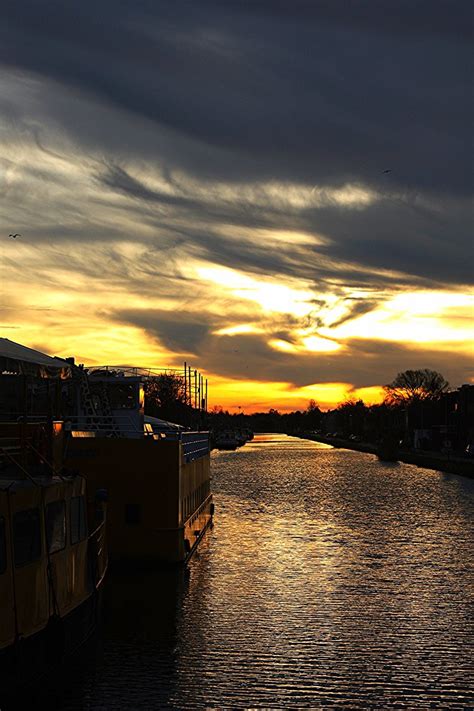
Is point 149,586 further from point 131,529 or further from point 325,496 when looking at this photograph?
point 325,496

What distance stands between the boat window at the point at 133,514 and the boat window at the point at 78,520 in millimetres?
9492

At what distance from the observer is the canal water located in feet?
65.5

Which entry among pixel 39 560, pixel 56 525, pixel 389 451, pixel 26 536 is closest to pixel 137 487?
pixel 56 525

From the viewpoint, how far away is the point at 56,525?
19281mm

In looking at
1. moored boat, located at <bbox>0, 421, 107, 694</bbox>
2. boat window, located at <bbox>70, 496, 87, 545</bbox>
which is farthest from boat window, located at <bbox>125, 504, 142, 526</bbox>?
boat window, located at <bbox>70, 496, 87, 545</bbox>

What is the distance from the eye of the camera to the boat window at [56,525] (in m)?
18.6

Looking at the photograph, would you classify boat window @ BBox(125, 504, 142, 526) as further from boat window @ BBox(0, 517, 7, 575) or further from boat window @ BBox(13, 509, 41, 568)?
boat window @ BBox(0, 517, 7, 575)

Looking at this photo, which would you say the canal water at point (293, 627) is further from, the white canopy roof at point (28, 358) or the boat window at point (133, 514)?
the white canopy roof at point (28, 358)

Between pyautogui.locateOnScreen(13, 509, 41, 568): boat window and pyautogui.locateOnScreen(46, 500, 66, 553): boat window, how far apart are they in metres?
0.62

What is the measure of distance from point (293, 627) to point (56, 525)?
9556 millimetres

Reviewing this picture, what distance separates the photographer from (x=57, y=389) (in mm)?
22703

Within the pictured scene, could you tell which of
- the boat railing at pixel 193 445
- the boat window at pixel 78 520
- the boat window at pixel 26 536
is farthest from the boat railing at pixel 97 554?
the boat railing at pixel 193 445

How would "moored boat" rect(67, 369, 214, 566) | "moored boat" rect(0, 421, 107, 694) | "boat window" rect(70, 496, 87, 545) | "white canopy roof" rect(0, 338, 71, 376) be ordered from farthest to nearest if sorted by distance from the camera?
"moored boat" rect(67, 369, 214, 566) → "white canopy roof" rect(0, 338, 71, 376) → "boat window" rect(70, 496, 87, 545) → "moored boat" rect(0, 421, 107, 694)

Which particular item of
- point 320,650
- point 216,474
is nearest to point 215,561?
point 320,650
